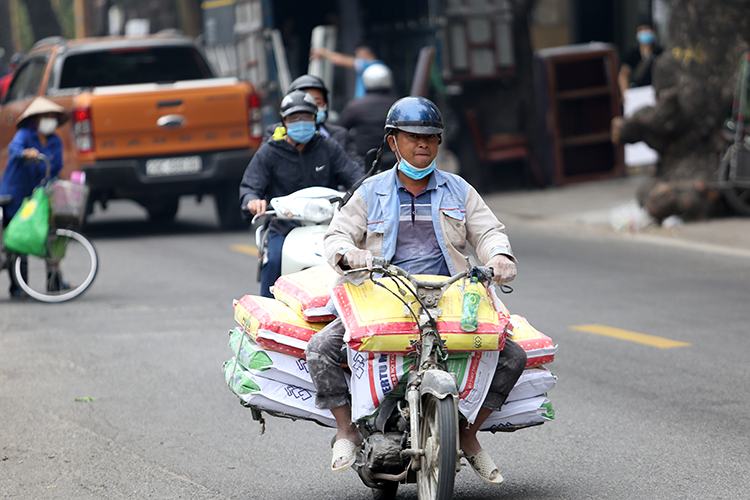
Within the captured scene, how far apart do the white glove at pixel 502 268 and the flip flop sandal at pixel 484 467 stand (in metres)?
0.73

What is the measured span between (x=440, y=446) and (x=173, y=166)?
10159mm

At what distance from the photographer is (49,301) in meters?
10.2

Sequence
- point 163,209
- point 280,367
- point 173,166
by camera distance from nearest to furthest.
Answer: point 280,367
point 173,166
point 163,209

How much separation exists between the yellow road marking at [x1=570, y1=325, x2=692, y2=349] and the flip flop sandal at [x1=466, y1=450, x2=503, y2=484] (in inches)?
138

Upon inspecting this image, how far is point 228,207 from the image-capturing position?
48.4ft

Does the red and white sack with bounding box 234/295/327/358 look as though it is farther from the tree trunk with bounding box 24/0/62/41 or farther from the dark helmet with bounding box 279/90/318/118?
the tree trunk with bounding box 24/0/62/41

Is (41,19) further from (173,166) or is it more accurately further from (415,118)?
(415,118)

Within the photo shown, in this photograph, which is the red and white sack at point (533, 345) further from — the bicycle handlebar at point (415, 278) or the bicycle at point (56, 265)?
the bicycle at point (56, 265)

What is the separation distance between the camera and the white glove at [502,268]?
4.36m

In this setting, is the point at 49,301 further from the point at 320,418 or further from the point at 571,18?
the point at 571,18

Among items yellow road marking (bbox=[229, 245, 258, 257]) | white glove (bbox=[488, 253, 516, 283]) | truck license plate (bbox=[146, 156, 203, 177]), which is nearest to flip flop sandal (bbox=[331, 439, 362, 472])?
white glove (bbox=[488, 253, 516, 283])

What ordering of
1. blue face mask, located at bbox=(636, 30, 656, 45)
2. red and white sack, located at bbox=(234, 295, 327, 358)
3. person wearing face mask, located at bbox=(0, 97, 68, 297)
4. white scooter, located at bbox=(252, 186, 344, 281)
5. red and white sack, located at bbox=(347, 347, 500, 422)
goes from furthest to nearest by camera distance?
blue face mask, located at bbox=(636, 30, 656, 45) → person wearing face mask, located at bbox=(0, 97, 68, 297) → white scooter, located at bbox=(252, 186, 344, 281) → red and white sack, located at bbox=(234, 295, 327, 358) → red and white sack, located at bbox=(347, 347, 500, 422)

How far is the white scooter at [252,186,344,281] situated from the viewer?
6.44 metres

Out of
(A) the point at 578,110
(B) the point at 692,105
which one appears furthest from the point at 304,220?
(A) the point at 578,110
